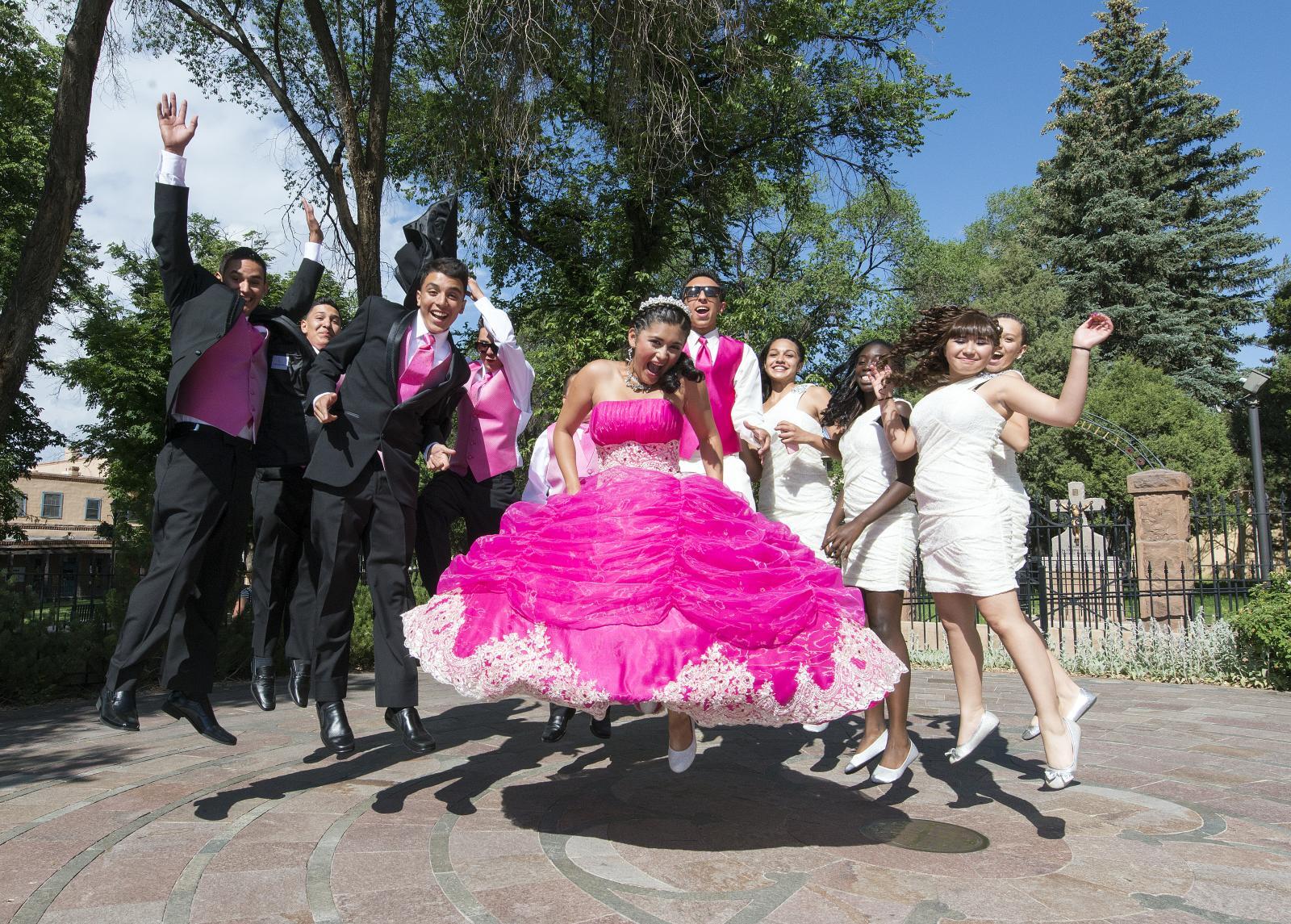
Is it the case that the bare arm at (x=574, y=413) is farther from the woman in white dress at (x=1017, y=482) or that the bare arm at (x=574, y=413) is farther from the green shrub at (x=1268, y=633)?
the green shrub at (x=1268, y=633)

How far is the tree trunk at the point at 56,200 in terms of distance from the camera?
24.3 feet

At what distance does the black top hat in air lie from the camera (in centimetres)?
500

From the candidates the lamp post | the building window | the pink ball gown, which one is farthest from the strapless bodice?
the building window


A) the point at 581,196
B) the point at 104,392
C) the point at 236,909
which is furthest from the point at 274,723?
the point at 104,392

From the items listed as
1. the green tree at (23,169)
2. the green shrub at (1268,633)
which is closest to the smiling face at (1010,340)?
the green shrub at (1268,633)

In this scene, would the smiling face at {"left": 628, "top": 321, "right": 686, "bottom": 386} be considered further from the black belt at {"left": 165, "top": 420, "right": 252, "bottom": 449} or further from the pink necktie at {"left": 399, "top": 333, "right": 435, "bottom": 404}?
the black belt at {"left": 165, "top": 420, "right": 252, "bottom": 449}

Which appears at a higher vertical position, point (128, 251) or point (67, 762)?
point (128, 251)

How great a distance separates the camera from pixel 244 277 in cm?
455

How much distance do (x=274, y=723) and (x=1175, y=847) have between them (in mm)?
5562

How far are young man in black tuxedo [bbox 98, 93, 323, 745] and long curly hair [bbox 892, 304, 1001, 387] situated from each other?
10.7 ft

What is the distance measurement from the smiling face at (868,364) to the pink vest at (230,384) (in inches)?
129

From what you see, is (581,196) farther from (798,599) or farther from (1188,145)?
(1188,145)

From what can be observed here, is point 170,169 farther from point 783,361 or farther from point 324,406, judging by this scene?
point 783,361

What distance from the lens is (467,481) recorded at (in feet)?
18.8
